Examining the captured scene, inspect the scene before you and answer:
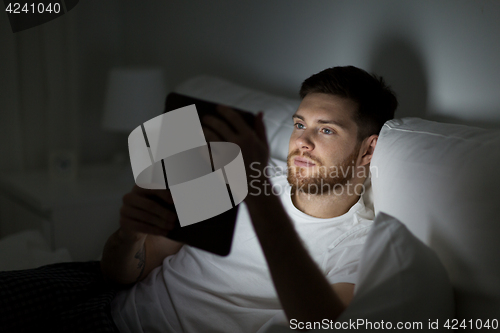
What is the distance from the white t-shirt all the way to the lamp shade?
558 millimetres

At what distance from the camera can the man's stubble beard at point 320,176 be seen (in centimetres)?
59

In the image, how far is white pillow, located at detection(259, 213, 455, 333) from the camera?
1.20 feet

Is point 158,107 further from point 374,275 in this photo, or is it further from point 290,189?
point 374,275

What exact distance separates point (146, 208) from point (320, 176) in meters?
0.28

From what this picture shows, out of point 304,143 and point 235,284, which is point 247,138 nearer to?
point 304,143

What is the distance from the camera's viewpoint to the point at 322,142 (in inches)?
22.4

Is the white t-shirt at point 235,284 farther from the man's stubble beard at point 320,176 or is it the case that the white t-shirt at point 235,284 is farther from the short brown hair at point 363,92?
the short brown hair at point 363,92

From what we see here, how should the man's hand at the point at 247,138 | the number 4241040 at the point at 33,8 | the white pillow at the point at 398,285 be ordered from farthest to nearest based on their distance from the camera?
1. the number 4241040 at the point at 33,8
2. the man's hand at the point at 247,138
3. the white pillow at the point at 398,285

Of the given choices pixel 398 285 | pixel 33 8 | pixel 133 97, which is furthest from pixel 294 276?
pixel 33 8

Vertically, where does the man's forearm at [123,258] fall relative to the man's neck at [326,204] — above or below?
below

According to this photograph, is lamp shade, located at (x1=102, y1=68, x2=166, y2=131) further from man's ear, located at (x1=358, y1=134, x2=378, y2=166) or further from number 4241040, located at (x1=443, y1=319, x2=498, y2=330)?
number 4241040, located at (x1=443, y1=319, x2=498, y2=330)

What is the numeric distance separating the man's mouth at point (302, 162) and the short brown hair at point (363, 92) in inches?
3.6

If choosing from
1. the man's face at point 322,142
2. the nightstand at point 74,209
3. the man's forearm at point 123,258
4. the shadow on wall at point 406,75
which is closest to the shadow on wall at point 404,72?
the shadow on wall at point 406,75

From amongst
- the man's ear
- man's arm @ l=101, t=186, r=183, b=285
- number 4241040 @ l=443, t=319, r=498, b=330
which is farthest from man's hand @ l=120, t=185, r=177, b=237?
number 4241040 @ l=443, t=319, r=498, b=330
